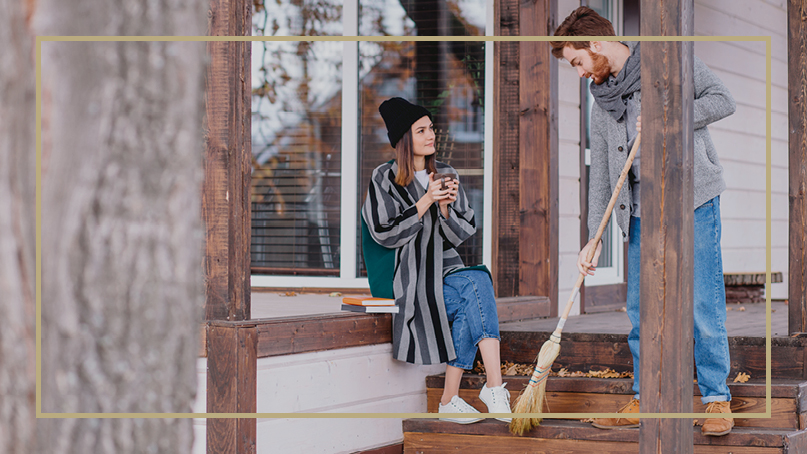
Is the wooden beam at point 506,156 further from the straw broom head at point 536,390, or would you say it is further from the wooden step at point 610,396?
the straw broom head at point 536,390

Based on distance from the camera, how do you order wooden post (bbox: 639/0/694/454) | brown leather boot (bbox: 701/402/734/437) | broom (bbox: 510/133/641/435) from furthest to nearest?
broom (bbox: 510/133/641/435)
brown leather boot (bbox: 701/402/734/437)
wooden post (bbox: 639/0/694/454)

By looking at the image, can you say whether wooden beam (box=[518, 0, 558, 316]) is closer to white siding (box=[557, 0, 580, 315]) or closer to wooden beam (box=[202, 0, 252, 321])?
white siding (box=[557, 0, 580, 315])

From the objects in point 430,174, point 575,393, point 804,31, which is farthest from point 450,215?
point 804,31

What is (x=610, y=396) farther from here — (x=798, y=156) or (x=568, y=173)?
(x=568, y=173)

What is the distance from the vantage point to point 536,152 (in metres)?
4.51

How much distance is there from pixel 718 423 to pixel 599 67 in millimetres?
1308

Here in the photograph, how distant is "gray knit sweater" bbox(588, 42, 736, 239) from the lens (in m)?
2.67

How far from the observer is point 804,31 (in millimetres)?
3393

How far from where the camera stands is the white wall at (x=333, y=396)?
297 centimetres

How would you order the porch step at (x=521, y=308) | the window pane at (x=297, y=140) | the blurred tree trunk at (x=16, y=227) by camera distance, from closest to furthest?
the blurred tree trunk at (x=16, y=227) < the porch step at (x=521, y=308) < the window pane at (x=297, y=140)

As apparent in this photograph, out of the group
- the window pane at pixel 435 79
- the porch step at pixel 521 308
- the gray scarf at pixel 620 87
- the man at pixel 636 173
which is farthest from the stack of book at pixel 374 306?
the window pane at pixel 435 79

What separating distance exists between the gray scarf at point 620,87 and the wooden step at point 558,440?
3.90 ft

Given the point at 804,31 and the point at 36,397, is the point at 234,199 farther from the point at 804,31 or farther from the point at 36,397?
the point at 804,31

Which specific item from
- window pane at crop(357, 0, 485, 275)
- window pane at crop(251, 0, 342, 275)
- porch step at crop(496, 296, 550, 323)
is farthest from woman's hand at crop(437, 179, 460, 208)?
window pane at crop(251, 0, 342, 275)
